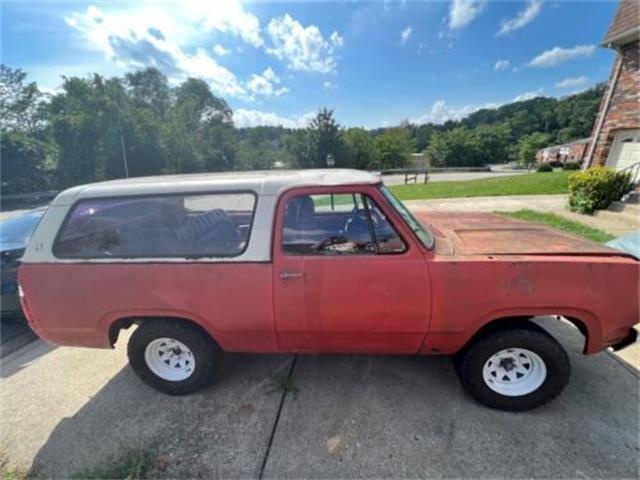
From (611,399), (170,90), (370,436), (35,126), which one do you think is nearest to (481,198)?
(611,399)

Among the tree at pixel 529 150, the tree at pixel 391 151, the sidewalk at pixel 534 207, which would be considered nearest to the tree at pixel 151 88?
the tree at pixel 391 151

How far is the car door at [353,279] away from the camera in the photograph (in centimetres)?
225

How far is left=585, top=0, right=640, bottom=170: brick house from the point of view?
32.3ft

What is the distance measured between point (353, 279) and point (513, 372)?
1.47 meters

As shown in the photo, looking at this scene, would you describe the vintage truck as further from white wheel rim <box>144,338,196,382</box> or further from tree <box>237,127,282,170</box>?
tree <box>237,127,282,170</box>

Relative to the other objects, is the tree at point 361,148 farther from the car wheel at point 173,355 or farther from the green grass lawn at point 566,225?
the car wheel at point 173,355

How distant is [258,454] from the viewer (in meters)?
2.20

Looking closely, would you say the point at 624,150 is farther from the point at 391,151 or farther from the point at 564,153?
the point at 564,153

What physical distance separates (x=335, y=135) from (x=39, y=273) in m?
41.0

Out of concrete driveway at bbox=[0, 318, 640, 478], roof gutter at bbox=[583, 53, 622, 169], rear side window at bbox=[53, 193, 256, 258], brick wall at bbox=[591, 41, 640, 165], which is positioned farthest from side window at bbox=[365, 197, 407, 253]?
roof gutter at bbox=[583, 53, 622, 169]

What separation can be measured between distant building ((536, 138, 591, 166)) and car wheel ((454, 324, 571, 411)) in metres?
64.2

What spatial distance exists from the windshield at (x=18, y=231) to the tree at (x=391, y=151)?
51503 millimetres

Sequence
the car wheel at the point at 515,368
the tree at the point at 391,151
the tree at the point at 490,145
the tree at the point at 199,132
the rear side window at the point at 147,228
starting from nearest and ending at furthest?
1. the car wheel at the point at 515,368
2. the rear side window at the point at 147,228
3. the tree at the point at 199,132
4. the tree at the point at 391,151
5. the tree at the point at 490,145

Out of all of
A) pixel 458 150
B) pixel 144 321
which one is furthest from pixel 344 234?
pixel 458 150
